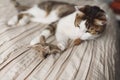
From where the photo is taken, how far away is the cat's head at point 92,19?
134 centimetres

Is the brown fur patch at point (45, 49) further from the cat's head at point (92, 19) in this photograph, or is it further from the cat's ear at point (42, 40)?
the cat's head at point (92, 19)

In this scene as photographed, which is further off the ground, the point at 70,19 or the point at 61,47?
the point at 70,19

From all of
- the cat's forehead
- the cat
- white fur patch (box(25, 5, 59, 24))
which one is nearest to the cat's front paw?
the cat

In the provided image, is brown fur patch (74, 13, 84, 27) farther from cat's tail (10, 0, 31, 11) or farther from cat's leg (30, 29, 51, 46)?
cat's tail (10, 0, 31, 11)

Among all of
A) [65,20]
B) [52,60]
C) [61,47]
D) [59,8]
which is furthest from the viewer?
[59,8]

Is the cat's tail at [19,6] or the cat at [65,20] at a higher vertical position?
the cat's tail at [19,6]

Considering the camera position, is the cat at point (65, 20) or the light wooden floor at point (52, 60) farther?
the cat at point (65, 20)

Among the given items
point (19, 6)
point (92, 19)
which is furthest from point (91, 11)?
point (19, 6)

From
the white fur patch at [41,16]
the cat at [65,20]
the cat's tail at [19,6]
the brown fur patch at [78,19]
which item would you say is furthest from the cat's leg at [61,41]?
the cat's tail at [19,6]

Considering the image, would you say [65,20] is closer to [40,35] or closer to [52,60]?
[40,35]

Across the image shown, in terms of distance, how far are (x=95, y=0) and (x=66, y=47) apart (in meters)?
0.95

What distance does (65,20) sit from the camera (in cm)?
152

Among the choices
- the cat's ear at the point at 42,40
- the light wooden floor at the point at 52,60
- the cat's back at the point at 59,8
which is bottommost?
the light wooden floor at the point at 52,60

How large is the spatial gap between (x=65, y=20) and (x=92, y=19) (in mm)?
238
